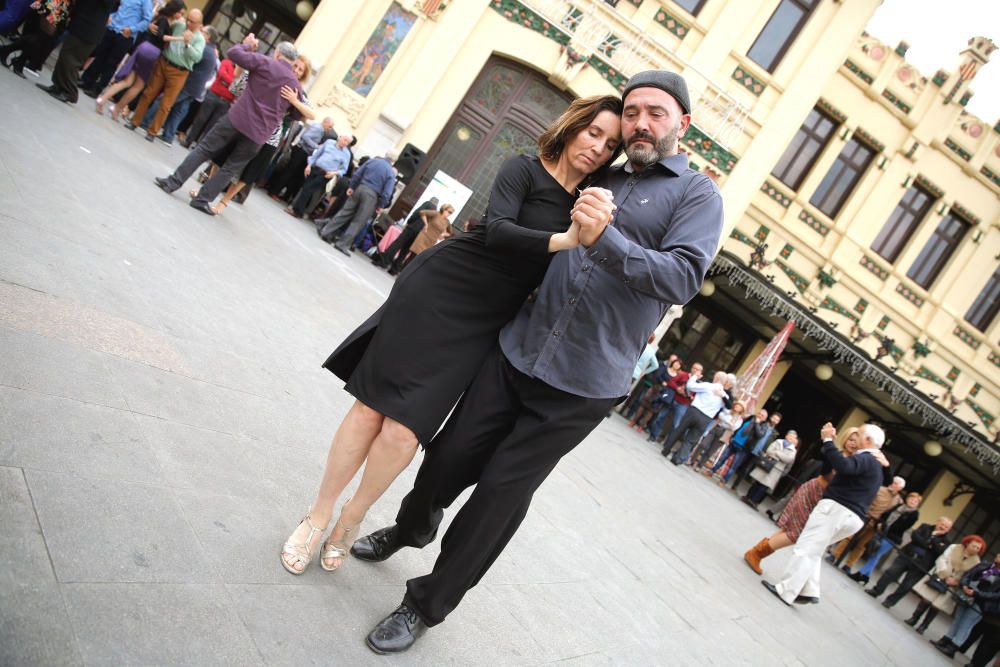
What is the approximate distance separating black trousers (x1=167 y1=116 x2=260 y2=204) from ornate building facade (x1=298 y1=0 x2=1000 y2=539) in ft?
25.2

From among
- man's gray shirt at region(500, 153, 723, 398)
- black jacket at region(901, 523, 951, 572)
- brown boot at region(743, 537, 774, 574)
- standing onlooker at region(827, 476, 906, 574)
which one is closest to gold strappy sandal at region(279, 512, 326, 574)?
man's gray shirt at region(500, 153, 723, 398)

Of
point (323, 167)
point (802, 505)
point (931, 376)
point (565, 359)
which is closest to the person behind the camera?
point (565, 359)

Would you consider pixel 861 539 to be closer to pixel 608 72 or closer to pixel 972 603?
pixel 972 603

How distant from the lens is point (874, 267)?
1703 centimetres

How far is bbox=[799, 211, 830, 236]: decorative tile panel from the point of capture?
1661cm

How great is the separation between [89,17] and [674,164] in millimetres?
7976

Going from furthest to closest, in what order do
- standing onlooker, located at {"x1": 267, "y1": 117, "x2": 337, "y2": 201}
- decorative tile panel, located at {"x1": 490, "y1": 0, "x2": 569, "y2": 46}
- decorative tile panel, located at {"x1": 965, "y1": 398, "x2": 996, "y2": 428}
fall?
1. decorative tile panel, located at {"x1": 965, "y1": 398, "x2": 996, "y2": 428}
2. decorative tile panel, located at {"x1": 490, "y1": 0, "x2": 569, "y2": 46}
3. standing onlooker, located at {"x1": 267, "y1": 117, "x2": 337, "y2": 201}

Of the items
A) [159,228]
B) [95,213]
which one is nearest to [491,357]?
[95,213]

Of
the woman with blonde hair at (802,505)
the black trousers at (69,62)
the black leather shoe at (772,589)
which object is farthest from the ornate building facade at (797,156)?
the black leather shoe at (772,589)

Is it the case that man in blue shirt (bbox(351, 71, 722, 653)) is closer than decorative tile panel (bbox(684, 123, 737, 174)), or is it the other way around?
Result: man in blue shirt (bbox(351, 71, 722, 653))

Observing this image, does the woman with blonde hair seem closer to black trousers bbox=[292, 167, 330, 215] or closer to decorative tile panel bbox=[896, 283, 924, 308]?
black trousers bbox=[292, 167, 330, 215]

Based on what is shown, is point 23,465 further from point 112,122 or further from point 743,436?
point 743,436

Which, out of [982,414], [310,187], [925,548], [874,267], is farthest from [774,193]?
[310,187]

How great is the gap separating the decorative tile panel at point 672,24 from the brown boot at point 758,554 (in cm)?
1196
